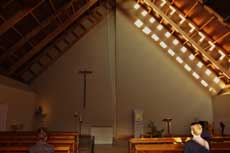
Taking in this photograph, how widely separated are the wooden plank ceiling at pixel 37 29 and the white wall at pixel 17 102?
75 centimetres

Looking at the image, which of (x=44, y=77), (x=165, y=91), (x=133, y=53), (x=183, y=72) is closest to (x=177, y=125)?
(x=165, y=91)

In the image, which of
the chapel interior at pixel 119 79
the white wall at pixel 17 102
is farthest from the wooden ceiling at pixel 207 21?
the white wall at pixel 17 102

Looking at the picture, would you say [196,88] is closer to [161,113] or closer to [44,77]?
[161,113]

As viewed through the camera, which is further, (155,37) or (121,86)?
(155,37)

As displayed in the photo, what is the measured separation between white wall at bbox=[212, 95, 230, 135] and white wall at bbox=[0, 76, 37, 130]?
24.8 feet

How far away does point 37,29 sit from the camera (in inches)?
303

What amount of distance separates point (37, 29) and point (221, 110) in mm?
7695

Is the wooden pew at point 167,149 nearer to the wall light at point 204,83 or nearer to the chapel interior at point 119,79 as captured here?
the chapel interior at point 119,79

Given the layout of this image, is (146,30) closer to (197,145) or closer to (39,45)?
(39,45)

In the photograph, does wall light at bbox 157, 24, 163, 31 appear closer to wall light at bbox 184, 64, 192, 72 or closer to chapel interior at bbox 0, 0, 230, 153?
chapel interior at bbox 0, 0, 230, 153

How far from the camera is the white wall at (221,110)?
8992mm

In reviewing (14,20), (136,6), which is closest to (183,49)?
(136,6)

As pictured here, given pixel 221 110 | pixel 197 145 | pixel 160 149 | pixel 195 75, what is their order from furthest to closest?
1. pixel 195 75
2. pixel 221 110
3. pixel 160 149
4. pixel 197 145

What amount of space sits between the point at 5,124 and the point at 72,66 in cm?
386
